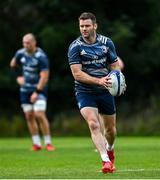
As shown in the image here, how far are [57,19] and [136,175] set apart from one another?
90.0 ft

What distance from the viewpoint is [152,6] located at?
129 feet

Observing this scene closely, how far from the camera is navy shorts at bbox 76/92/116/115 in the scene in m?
12.5

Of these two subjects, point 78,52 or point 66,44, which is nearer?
point 78,52

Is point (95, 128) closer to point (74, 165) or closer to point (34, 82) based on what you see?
point (74, 165)

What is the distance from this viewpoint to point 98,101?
12625 mm

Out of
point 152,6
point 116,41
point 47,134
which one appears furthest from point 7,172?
point 152,6

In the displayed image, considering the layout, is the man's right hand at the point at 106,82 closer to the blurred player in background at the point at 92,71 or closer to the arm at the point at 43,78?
the blurred player in background at the point at 92,71

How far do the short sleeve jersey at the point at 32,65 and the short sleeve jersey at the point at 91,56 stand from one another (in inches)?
257

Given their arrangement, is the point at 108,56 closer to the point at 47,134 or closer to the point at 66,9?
the point at 47,134

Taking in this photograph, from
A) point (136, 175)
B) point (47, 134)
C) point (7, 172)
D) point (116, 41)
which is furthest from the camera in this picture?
point (116, 41)

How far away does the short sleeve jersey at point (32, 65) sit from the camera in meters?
19.1

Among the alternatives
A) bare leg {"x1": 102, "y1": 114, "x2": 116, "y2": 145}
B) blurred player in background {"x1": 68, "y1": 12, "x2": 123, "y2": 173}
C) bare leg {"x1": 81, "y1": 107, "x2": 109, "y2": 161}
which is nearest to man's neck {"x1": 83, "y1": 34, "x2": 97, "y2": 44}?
blurred player in background {"x1": 68, "y1": 12, "x2": 123, "y2": 173}

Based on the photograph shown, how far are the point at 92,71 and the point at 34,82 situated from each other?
7047 mm

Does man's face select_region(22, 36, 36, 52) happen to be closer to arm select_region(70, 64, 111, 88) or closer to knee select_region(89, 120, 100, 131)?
arm select_region(70, 64, 111, 88)
